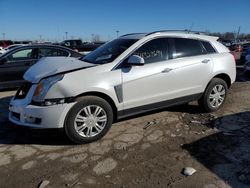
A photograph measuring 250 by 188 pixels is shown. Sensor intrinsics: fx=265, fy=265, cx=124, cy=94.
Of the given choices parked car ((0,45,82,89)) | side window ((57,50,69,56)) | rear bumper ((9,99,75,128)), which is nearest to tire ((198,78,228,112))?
rear bumper ((9,99,75,128))

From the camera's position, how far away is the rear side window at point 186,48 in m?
4.93

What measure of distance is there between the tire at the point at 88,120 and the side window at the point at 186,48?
171cm

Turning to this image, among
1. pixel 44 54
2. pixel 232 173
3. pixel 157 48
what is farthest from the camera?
pixel 44 54

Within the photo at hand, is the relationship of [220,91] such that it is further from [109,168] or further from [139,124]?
[109,168]

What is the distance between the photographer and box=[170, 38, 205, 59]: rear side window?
16.2 feet

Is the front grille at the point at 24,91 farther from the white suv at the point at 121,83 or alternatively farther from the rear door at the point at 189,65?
the rear door at the point at 189,65

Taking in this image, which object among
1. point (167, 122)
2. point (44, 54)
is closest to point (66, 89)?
point (167, 122)

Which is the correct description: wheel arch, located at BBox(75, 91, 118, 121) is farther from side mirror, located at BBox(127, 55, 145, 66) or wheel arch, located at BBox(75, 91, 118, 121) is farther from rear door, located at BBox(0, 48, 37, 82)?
rear door, located at BBox(0, 48, 37, 82)

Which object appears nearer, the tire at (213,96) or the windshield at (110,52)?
the windshield at (110,52)

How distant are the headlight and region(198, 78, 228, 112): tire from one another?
2.96 metres

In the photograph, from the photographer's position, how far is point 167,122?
499 centimetres

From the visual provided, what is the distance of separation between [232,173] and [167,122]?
6.18ft

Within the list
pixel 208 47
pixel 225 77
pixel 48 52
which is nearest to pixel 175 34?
pixel 208 47

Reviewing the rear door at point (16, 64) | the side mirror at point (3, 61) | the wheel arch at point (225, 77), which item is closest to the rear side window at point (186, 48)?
the wheel arch at point (225, 77)
